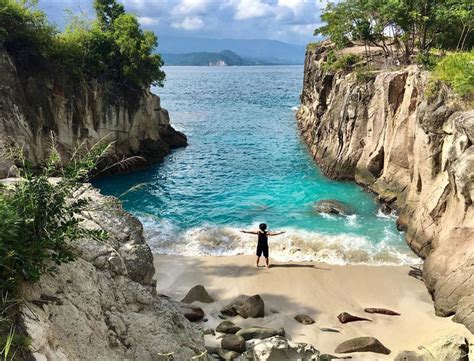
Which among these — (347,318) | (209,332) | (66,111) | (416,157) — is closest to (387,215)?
(416,157)

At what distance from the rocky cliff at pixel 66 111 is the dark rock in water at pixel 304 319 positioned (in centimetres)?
1511

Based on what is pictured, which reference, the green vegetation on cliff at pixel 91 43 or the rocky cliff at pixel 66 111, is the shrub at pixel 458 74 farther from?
the green vegetation on cliff at pixel 91 43

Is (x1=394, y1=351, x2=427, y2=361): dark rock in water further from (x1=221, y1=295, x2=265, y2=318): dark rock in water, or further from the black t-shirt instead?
the black t-shirt

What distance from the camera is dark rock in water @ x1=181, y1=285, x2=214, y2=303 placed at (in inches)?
511

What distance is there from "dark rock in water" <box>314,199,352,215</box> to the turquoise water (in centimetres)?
44

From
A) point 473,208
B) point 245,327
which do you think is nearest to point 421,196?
point 473,208

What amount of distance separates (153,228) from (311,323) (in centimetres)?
1053

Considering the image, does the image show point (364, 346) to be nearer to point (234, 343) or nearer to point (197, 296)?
point (234, 343)

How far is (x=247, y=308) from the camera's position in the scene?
12062mm

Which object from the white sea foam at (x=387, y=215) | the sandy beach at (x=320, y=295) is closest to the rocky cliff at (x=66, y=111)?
the sandy beach at (x=320, y=295)

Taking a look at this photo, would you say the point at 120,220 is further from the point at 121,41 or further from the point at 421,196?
the point at 121,41

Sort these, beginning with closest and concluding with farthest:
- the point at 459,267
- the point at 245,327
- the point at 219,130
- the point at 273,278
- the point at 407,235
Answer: the point at 245,327, the point at 459,267, the point at 273,278, the point at 407,235, the point at 219,130

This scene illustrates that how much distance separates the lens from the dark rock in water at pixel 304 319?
39.2ft

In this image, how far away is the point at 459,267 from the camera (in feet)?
43.2
